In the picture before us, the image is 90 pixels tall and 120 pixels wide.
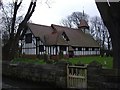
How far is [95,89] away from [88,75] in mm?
753

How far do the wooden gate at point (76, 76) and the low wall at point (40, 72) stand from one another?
15.8 inches

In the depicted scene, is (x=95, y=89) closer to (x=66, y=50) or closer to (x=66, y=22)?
(x=66, y=50)

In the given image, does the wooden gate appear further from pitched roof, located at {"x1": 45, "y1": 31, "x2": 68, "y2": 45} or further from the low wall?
pitched roof, located at {"x1": 45, "y1": 31, "x2": 68, "y2": 45}

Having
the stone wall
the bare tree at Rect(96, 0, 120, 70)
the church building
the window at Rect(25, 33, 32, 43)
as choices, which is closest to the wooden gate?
the stone wall

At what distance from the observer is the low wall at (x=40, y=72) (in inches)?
543

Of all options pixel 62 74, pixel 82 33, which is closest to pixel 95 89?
pixel 62 74

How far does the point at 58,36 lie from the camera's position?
50.9m

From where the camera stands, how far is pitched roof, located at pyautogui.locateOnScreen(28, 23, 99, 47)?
50281mm

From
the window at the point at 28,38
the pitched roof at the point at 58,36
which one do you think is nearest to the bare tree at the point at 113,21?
the pitched roof at the point at 58,36

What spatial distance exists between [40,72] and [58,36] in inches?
1410

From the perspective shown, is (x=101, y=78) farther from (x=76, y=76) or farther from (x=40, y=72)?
(x=40, y=72)

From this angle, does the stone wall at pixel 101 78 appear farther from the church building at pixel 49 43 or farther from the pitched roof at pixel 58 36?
the pitched roof at pixel 58 36

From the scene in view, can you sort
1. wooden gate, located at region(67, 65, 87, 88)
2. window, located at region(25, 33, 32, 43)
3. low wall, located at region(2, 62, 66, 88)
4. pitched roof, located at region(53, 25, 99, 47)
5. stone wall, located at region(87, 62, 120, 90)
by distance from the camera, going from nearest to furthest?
stone wall, located at region(87, 62, 120, 90) < wooden gate, located at region(67, 65, 87, 88) < low wall, located at region(2, 62, 66, 88) < window, located at region(25, 33, 32, 43) < pitched roof, located at region(53, 25, 99, 47)

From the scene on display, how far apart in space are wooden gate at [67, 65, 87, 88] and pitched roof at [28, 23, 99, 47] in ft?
118
